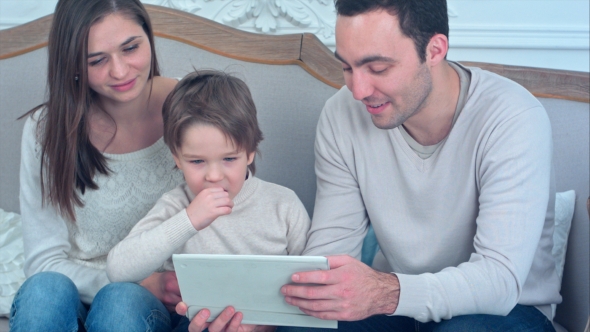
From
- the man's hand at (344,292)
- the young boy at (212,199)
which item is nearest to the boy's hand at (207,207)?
the young boy at (212,199)

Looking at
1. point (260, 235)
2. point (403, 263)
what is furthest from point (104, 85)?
point (403, 263)

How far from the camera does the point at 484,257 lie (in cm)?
126

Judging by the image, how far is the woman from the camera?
138 centimetres

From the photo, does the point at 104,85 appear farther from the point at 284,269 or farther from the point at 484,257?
the point at 484,257

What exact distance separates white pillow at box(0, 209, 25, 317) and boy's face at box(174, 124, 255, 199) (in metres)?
0.61

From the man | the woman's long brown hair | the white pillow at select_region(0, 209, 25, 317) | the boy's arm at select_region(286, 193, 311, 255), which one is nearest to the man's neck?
the man

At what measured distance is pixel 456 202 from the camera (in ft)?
4.54

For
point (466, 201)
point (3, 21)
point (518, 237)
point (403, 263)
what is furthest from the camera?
point (3, 21)

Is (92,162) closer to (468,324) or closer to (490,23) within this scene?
(468,324)

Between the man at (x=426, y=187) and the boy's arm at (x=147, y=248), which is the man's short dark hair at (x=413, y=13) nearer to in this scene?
the man at (x=426, y=187)

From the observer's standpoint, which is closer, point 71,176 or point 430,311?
point 430,311

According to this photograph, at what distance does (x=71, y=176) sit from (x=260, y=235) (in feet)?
1.54

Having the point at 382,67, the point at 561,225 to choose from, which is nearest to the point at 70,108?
the point at 382,67

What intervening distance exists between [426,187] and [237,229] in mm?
440
